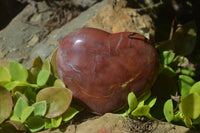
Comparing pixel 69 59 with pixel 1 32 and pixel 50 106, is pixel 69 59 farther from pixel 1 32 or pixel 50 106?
pixel 1 32

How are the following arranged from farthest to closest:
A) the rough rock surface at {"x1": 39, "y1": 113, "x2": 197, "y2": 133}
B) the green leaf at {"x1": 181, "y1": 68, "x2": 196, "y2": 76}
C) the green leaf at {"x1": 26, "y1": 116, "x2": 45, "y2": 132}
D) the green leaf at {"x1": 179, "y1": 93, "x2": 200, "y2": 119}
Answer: the green leaf at {"x1": 181, "y1": 68, "x2": 196, "y2": 76}, the green leaf at {"x1": 26, "y1": 116, "x2": 45, "y2": 132}, the rough rock surface at {"x1": 39, "y1": 113, "x2": 197, "y2": 133}, the green leaf at {"x1": 179, "y1": 93, "x2": 200, "y2": 119}

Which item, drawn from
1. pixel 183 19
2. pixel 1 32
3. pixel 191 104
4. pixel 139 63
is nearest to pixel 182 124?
pixel 191 104

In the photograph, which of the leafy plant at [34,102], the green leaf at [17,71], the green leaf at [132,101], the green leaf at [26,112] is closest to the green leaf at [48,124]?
the leafy plant at [34,102]

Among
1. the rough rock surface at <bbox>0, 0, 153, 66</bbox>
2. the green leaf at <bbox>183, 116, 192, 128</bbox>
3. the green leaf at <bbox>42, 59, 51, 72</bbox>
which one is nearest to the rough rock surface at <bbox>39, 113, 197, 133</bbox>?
the green leaf at <bbox>183, 116, 192, 128</bbox>

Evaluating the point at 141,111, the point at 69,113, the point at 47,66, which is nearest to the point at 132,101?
the point at 141,111

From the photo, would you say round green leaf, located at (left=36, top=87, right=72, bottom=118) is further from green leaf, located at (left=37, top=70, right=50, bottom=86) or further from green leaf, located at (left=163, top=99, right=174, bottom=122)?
green leaf, located at (left=163, top=99, right=174, bottom=122)

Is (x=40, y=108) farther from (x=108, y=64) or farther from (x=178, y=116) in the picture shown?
(x=178, y=116)

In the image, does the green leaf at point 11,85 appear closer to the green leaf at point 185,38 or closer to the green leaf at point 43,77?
the green leaf at point 43,77
